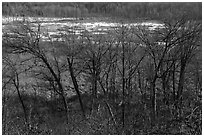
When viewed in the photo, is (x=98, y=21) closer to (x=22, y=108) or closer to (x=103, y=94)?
(x=103, y=94)

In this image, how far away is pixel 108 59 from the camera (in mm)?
11266

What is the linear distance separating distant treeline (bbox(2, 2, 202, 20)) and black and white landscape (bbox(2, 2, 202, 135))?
3 cm

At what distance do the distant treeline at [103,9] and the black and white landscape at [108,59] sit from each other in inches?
1.1

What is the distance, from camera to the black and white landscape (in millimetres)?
9242

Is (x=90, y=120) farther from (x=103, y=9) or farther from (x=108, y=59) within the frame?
(x=103, y=9)

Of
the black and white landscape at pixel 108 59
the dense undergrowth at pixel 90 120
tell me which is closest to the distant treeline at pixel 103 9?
the black and white landscape at pixel 108 59

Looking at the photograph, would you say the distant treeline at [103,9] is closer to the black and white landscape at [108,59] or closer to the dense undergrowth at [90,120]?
the black and white landscape at [108,59]

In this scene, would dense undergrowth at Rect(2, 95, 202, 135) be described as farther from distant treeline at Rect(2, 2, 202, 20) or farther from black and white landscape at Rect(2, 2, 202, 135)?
distant treeline at Rect(2, 2, 202, 20)

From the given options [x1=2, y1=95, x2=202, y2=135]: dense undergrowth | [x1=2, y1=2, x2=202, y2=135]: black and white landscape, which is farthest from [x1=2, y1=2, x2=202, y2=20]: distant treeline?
[x1=2, y1=95, x2=202, y2=135]: dense undergrowth

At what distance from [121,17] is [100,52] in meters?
1.74

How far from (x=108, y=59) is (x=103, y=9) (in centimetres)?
287

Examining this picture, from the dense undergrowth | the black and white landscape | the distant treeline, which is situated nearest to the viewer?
the dense undergrowth

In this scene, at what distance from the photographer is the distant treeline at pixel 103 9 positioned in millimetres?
8258

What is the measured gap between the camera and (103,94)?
12.1 metres
